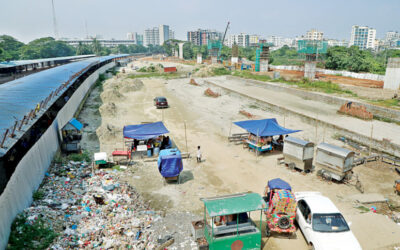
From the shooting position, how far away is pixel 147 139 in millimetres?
16391

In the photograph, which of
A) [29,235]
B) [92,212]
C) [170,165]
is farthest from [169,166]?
[29,235]

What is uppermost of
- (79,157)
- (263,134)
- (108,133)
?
(263,134)

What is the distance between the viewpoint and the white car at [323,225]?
768cm

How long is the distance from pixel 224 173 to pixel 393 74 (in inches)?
1185

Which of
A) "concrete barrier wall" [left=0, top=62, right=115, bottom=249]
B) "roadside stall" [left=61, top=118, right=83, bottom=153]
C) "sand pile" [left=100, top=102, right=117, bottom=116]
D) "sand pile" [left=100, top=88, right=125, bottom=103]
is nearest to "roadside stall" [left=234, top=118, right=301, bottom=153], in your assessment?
"roadside stall" [left=61, top=118, right=83, bottom=153]

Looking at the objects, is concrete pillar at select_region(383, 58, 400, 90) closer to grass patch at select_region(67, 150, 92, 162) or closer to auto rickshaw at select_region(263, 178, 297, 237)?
auto rickshaw at select_region(263, 178, 297, 237)

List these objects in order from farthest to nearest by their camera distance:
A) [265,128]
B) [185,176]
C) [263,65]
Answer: [263,65], [265,128], [185,176]

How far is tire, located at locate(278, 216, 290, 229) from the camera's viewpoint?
8812mm

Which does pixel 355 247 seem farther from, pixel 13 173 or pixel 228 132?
pixel 228 132

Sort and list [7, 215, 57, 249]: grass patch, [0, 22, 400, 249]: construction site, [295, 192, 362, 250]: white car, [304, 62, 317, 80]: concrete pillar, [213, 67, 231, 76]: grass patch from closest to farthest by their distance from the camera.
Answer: [7, 215, 57, 249]: grass patch, [295, 192, 362, 250]: white car, [0, 22, 400, 249]: construction site, [304, 62, 317, 80]: concrete pillar, [213, 67, 231, 76]: grass patch

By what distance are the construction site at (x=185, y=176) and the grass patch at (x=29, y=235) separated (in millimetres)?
33

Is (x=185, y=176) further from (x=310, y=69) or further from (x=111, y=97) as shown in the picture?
(x=310, y=69)

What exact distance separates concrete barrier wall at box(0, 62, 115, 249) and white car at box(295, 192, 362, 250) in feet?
29.7

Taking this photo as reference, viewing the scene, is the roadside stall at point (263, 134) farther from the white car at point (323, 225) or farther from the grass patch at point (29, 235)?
the grass patch at point (29, 235)
